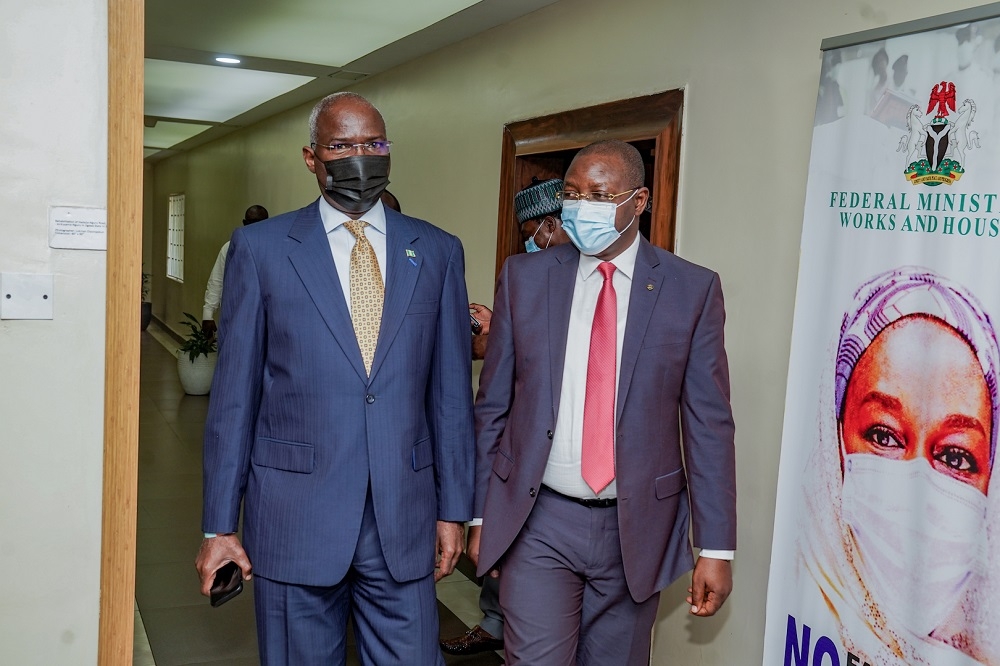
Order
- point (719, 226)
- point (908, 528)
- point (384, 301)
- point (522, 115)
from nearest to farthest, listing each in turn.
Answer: point (384, 301) → point (908, 528) → point (719, 226) → point (522, 115)

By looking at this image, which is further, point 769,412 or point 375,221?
point 769,412

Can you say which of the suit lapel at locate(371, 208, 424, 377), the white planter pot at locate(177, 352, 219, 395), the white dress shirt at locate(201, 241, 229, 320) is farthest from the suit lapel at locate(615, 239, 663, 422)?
the white planter pot at locate(177, 352, 219, 395)

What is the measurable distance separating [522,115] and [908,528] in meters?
2.95

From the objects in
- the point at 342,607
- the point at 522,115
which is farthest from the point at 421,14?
the point at 342,607

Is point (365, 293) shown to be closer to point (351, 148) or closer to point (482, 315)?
point (351, 148)

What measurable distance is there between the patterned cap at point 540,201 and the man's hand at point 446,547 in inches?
64.3

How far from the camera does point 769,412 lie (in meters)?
3.11

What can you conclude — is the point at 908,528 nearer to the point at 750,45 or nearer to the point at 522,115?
the point at 750,45

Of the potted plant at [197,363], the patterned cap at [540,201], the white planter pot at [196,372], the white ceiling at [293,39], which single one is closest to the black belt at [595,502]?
the patterned cap at [540,201]

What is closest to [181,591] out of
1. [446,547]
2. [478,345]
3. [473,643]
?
[473,643]

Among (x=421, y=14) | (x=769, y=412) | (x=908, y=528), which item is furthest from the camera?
(x=421, y=14)

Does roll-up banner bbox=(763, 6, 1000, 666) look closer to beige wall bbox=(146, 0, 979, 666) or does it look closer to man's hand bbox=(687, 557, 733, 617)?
beige wall bbox=(146, 0, 979, 666)

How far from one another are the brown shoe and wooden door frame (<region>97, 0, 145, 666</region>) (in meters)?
1.54

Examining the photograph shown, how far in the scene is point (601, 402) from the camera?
243 cm
